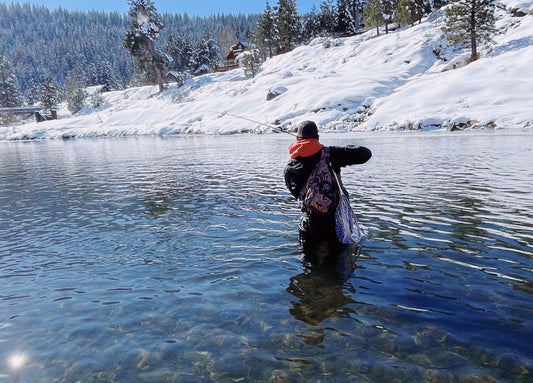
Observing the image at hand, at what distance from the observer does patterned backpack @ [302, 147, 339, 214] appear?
6086mm

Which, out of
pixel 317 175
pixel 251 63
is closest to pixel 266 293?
pixel 317 175

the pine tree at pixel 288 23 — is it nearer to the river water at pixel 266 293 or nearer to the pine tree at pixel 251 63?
the pine tree at pixel 251 63

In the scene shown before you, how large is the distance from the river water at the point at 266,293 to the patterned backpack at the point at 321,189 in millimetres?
897

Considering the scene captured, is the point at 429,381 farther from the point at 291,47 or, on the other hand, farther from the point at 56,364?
the point at 291,47

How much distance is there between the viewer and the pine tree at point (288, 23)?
8412cm

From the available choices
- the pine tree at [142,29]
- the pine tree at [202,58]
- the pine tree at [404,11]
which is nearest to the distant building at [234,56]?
the pine tree at [202,58]

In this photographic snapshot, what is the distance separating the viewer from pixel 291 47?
92625 mm

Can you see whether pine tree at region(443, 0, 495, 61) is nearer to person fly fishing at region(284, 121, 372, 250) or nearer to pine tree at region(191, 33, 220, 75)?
person fly fishing at region(284, 121, 372, 250)

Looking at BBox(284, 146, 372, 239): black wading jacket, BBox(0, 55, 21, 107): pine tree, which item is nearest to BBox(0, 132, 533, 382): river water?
BBox(284, 146, 372, 239): black wading jacket

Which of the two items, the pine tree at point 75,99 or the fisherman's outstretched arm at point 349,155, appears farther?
the pine tree at point 75,99

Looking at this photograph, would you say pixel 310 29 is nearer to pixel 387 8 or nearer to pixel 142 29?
pixel 387 8

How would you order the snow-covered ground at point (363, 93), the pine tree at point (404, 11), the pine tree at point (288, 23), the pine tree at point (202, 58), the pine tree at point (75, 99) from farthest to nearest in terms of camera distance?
the pine tree at point (202, 58)
the pine tree at point (75, 99)
the pine tree at point (288, 23)
the pine tree at point (404, 11)
the snow-covered ground at point (363, 93)

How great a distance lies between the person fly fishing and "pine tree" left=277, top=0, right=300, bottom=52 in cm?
8695

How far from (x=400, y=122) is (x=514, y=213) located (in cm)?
2903
